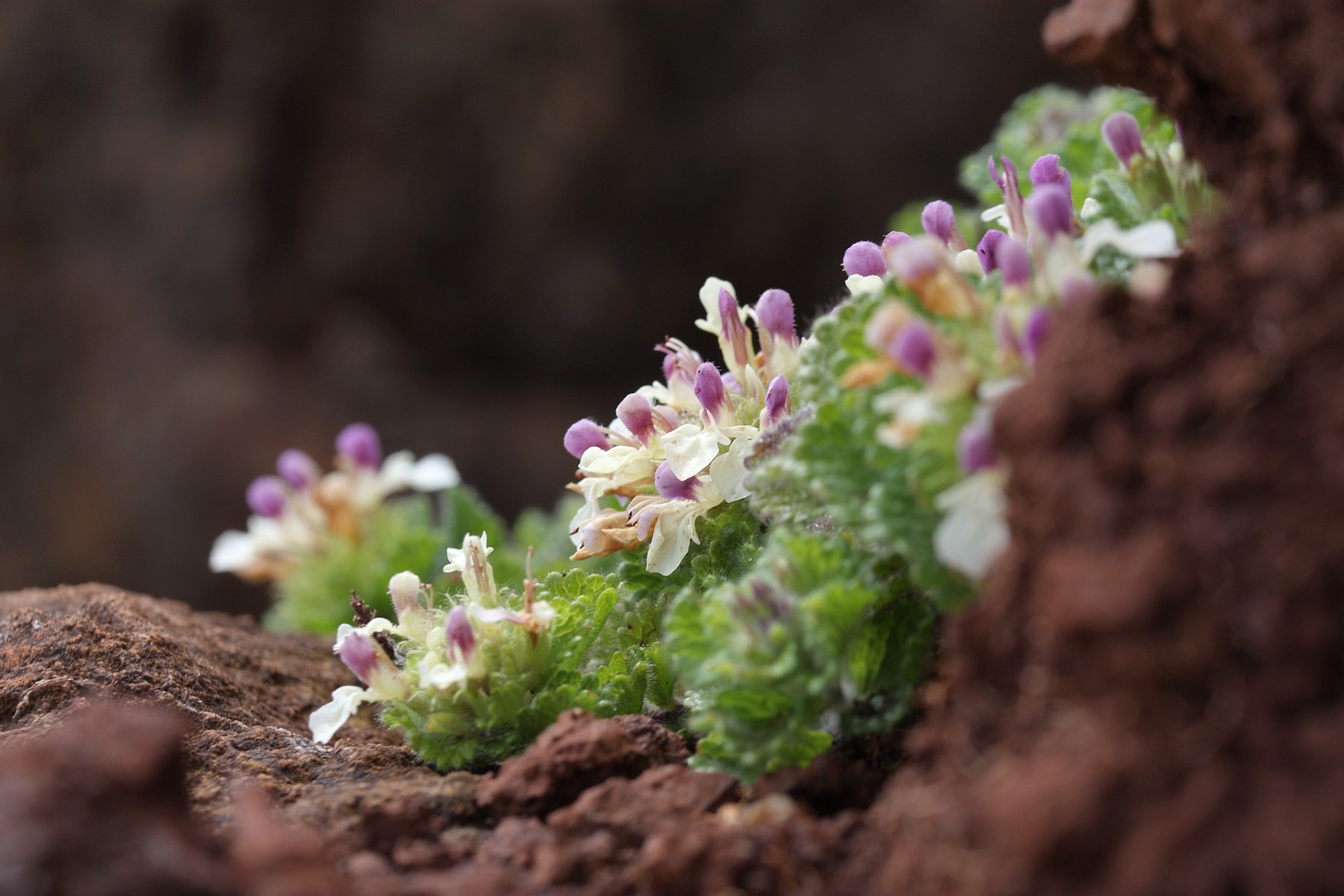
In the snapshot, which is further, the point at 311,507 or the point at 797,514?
the point at 311,507

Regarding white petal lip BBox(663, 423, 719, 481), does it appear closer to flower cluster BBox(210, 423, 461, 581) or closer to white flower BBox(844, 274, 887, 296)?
white flower BBox(844, 274, 887, 296)

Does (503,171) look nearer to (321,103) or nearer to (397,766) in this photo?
(321,103)

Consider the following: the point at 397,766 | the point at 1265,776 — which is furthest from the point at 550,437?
the point at 1265,776

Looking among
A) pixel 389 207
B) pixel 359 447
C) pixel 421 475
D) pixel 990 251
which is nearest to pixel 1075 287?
pixel 990 251

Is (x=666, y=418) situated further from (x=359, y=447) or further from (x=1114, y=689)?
(x=359, y=447)

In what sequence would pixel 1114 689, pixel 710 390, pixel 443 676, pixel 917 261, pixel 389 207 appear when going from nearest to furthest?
pixel 1114 689
pixel 917 261
pixel 443 676
pixel 710 390
pixel 389 207

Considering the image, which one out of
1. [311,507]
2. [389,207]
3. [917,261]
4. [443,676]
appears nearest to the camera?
[917,261]

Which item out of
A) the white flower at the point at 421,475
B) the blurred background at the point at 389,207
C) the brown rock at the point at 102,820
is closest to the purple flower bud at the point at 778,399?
the brown rock at the point at 102,820
